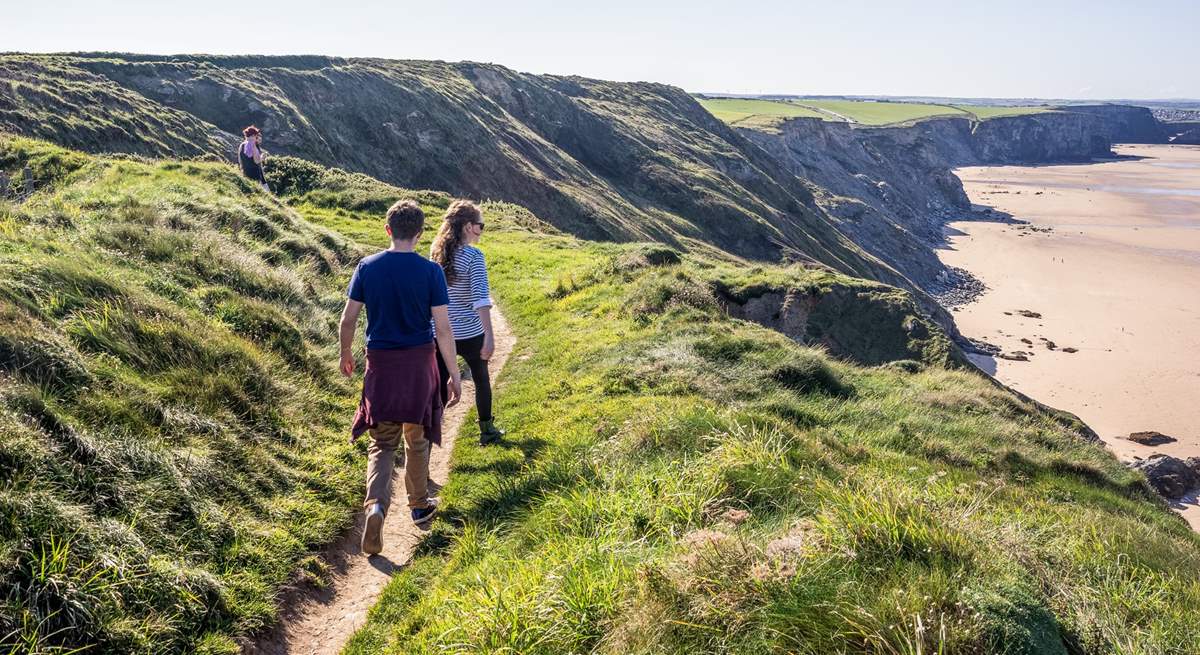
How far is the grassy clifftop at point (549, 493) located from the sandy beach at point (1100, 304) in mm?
14798

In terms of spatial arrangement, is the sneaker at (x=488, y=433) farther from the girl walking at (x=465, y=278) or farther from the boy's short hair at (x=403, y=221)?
the boy's short hair at (x=403, y=221)

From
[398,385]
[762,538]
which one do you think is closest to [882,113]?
[398,385]

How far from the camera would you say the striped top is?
7324mm

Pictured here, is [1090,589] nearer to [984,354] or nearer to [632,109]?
[984,354]

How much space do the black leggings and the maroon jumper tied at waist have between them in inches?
48.0

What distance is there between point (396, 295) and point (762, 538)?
3.69 meters

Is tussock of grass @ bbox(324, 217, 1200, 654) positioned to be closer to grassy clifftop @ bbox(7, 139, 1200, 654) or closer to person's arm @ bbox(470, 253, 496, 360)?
grassy clifftop @ bbox(7, 139, 1200, 654)

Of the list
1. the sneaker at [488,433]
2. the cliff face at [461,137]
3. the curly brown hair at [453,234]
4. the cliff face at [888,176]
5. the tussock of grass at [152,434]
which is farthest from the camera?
the cliff face at [888,176]

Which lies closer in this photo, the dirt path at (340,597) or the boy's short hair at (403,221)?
the dirt path at (340,597)

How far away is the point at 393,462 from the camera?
6.09 meters

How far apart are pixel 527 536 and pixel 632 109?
75.6m

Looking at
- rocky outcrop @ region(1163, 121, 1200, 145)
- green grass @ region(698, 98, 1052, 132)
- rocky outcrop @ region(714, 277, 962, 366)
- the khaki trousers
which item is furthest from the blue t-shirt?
rocky outcrop @ region(1163, 121, 1200, 145)

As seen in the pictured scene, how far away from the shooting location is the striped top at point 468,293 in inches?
288

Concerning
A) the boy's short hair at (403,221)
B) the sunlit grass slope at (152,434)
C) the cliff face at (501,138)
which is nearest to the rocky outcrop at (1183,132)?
the cliff face at (501,138)
